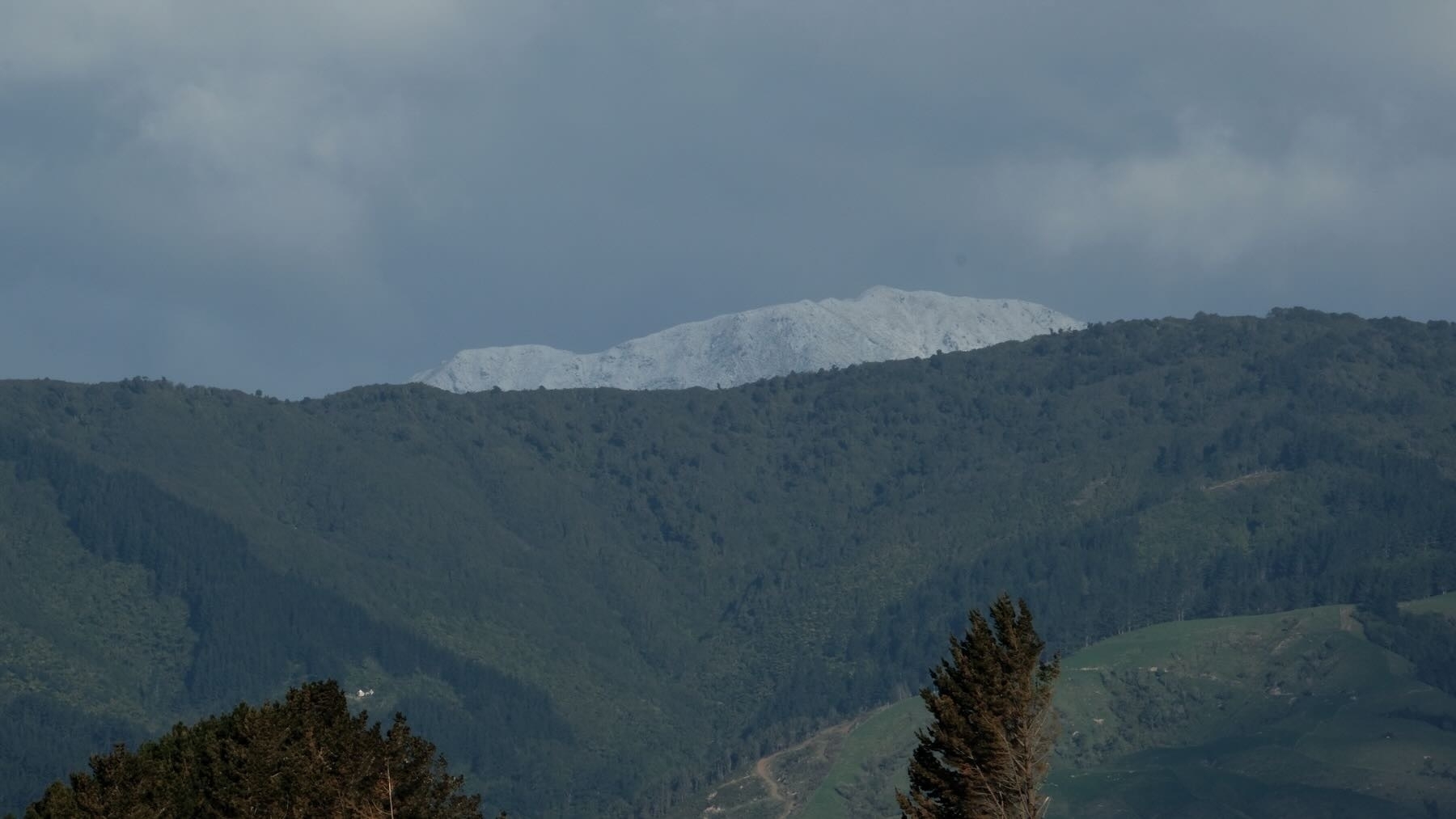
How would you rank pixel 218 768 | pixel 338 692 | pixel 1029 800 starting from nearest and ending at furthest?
1. pixel 1029 800
2. pixel 218 768
3. pixel 338 692

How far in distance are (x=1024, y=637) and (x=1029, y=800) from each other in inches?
289

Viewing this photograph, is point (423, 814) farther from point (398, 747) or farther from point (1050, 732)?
point (1050, 732)

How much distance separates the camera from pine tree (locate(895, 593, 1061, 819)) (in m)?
84.4

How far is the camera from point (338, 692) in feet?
360

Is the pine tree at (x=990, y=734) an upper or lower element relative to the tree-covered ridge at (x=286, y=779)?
lower

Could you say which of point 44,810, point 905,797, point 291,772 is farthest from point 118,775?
point 905,797

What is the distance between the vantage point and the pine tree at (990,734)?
8438 cm

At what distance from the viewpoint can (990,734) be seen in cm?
8450

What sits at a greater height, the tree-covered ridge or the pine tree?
the tree-covered ridge

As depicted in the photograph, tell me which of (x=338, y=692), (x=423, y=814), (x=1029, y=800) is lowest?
(x=1029, y=800)

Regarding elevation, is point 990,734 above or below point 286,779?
below

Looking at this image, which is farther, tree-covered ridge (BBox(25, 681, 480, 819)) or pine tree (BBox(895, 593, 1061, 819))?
tree-covered ridge (BBox(25, 681, 480, 819))

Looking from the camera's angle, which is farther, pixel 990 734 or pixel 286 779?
pixel 286 779

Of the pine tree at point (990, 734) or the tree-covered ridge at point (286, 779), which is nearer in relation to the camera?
the pine tree at point (990, 734)
